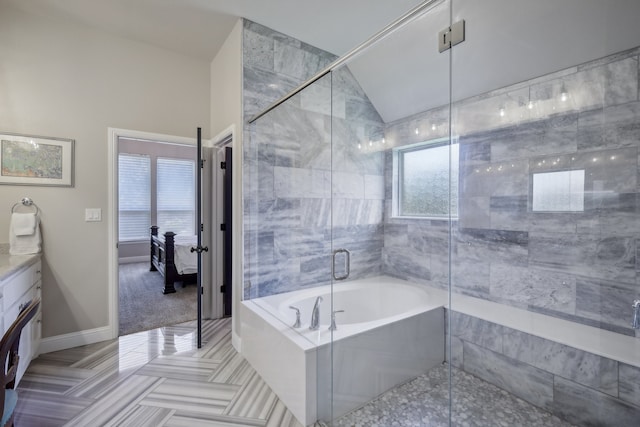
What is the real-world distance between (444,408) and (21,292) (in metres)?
2.98

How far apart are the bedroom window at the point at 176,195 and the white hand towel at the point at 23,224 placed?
408 centimetres

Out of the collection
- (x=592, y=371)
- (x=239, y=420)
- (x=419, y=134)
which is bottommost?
(x=239, y=420)

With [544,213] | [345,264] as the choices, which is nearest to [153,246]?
[345,264]

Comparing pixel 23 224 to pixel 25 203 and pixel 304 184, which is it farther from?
pixel 304 184

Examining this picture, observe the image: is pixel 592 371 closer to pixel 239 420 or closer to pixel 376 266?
pixel 376 266

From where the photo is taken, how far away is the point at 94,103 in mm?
2756

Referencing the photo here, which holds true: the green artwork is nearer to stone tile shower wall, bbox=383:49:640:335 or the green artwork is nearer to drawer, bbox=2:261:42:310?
drawer, bbox=2:261:42:310

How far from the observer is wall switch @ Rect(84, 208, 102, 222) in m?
2.75

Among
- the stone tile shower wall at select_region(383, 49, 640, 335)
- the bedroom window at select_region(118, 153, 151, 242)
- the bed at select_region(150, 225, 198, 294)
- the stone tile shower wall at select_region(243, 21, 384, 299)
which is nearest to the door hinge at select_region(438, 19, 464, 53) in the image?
the stone tile shower wall at select_region(383, 49, 640, 335)

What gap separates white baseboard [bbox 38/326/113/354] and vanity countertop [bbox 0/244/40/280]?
29.6 inches

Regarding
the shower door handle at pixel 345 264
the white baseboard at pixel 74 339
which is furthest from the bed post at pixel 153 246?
the shower door handle at pixel 345 264

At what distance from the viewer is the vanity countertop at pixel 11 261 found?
188cm

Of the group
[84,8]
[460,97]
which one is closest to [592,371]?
[460,97]

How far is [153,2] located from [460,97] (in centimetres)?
257
